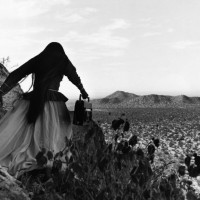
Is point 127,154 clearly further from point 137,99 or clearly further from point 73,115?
point 137,99

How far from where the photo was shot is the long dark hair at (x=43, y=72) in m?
6.63

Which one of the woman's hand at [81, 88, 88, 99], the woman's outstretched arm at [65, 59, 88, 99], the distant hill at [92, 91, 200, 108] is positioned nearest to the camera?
the woman's outstretched arm at [65, 59, 88, 99]

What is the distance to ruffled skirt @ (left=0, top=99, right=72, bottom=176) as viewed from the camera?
6.37 metres

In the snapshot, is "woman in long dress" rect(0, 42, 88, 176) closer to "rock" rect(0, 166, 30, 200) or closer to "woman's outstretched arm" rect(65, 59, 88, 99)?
"woman's outstretched arm" rect(65, 59, 88, 99)

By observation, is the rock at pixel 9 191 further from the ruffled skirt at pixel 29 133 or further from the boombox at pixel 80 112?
the boombox at pixel 80 112

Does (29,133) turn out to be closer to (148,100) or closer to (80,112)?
(80,112)

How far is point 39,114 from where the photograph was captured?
6625 millimetres

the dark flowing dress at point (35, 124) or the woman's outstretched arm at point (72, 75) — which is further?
the woman's outstretched arm at point (72, 75)

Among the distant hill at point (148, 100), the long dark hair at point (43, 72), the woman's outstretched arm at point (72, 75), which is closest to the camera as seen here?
the long dark hair at point (43, 72)

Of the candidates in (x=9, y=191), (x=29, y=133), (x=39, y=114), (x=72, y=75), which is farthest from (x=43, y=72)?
(x=9, y=191)

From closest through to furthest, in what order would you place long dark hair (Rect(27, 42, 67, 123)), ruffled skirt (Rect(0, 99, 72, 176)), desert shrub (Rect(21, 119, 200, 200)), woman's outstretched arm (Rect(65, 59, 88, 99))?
1. desert shrub (Rect(21, 119, 200, 200))
2. ruffled skirt (Rect(0, 99, 72, 176))
3. long dark hair (Rect(27, 42, 67, 123))
4. woman's outstretched arm (Rect(65, 59, 88, 99))

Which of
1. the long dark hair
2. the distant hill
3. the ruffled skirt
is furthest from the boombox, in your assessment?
the distant hill

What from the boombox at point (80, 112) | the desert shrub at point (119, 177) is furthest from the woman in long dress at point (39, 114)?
the desert shrub at point (119, 177)

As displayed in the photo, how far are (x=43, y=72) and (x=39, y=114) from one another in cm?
66
